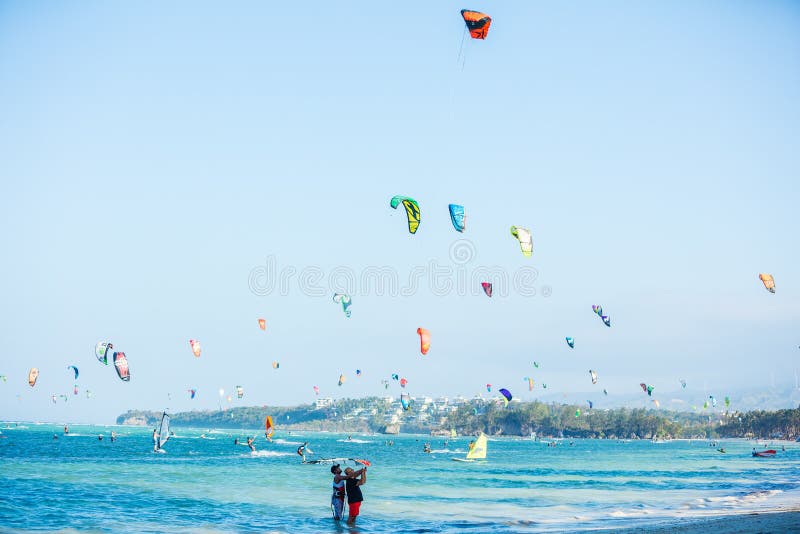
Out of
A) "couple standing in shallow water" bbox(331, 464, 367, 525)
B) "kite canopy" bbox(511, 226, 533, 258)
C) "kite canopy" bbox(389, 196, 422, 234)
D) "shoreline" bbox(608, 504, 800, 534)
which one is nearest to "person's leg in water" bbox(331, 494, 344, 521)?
"couple standing in shallow water" bbox(331, 464, 367, 525)

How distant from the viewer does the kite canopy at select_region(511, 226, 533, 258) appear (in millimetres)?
27966

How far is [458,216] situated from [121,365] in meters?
13.3

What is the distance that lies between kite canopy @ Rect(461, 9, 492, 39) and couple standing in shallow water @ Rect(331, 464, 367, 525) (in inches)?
454

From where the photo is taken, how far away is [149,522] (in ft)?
59.1

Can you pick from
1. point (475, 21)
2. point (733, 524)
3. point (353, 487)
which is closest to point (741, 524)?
point (733, 524)

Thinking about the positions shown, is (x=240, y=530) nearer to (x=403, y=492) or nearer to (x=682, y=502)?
(x=403, y=492)

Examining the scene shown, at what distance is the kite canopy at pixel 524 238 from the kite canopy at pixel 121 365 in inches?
589

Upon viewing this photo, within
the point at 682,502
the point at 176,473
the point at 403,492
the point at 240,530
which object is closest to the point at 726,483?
the point at 682,502

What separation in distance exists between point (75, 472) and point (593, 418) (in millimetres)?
154880

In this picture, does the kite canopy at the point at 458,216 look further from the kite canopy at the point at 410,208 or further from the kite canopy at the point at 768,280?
the kite canopy at the point at 768,280

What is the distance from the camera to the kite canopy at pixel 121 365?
27.0 metres

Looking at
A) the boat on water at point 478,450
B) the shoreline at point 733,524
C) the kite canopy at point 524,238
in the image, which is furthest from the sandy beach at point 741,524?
the boat on water at point 478,450

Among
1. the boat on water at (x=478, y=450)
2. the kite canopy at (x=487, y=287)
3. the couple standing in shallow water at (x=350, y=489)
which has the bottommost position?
the boat on water at (x=478, y=450)

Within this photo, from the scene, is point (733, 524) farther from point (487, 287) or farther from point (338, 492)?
point (487, 287)
